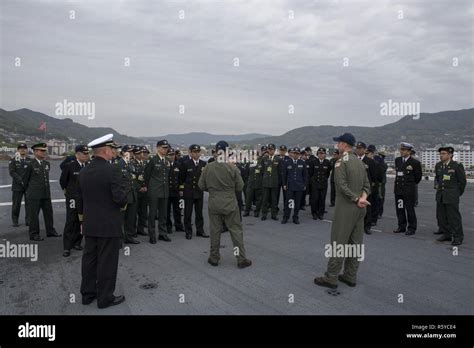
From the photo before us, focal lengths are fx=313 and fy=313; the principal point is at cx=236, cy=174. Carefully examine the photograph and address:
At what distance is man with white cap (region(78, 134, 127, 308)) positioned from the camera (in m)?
3.73

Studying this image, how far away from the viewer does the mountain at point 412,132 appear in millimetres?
100125

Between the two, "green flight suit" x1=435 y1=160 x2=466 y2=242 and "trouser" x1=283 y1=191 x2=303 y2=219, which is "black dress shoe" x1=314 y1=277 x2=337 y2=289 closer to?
"green flight suit" x1=435 y1=160 x2=466 y2=242

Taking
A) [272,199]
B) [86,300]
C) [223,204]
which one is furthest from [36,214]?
[272,199]

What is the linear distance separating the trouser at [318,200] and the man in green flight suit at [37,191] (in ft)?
22.0

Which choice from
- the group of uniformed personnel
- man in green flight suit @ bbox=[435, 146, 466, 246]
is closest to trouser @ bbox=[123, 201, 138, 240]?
the group of uniformed personnel

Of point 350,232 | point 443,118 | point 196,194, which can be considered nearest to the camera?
point 350,232

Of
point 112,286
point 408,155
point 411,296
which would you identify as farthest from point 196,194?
point 408,155

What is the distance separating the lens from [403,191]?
752 cm

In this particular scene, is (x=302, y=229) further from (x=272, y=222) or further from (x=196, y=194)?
(x=196, y=194)

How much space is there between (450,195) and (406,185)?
105 centimetres

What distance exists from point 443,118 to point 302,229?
16253 cm

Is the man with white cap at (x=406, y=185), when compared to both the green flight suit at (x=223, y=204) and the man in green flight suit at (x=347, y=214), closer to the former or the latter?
the man in green flight suit at (x=347, y=214)
